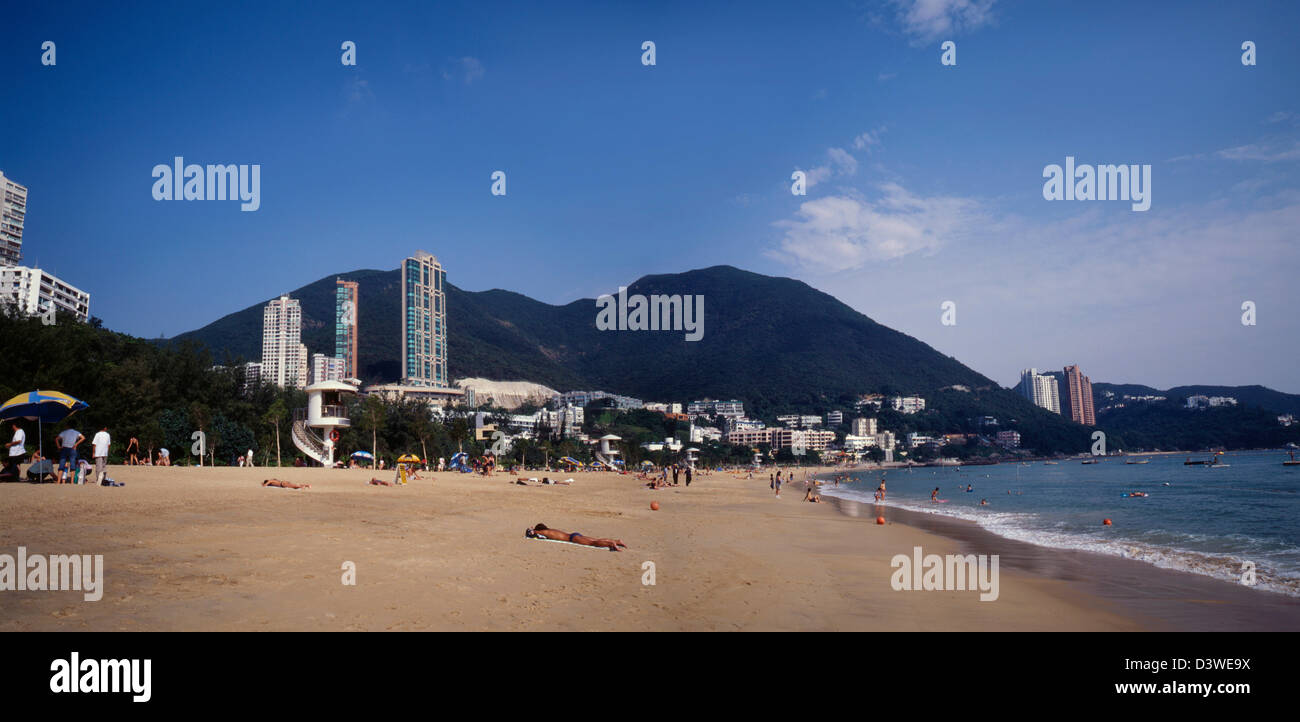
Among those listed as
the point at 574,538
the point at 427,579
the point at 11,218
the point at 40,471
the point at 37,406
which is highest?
the point at 11,218

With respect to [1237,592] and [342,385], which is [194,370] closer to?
[342,385]

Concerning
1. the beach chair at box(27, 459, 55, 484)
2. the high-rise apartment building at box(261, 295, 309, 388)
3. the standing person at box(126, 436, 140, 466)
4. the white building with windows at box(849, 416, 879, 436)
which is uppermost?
the high-rise apartment building at box(261, 295, 309, 388)

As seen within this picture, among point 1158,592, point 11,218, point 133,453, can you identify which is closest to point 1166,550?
point 1158,592

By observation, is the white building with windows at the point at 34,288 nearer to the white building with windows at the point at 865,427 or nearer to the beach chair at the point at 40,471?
the beach chair at the point at 40,471

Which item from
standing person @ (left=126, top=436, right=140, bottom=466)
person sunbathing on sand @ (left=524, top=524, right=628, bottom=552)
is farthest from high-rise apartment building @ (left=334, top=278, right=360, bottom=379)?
person sunbathing on sand @ (left=524, top=524, right=628, bottom=552)

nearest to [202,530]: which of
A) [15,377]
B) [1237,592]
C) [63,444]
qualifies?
[63,444]

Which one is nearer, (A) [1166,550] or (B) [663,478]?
(A) [1166,550]

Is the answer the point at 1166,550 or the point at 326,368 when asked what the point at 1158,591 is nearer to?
the point at 1166,550

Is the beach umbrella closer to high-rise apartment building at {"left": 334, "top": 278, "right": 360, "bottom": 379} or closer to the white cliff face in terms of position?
high-rise apartment building at {"left": 334, "top": 278, "right": 360, "bottom": 379}
